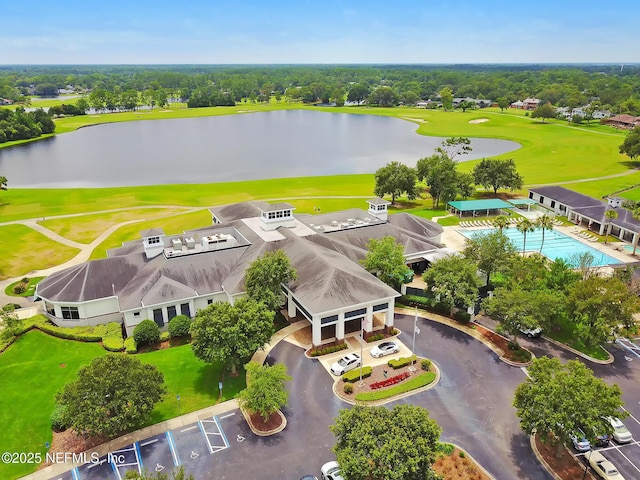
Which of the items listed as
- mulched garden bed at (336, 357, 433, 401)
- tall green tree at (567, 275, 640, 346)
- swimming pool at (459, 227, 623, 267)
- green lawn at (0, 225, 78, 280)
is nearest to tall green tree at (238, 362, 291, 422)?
mulched garden bed at (336, 357, 433, 401)

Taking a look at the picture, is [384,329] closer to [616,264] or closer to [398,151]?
[616,264]

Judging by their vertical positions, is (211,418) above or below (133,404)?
below

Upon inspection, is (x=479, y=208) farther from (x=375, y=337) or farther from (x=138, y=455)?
(x=138, y=455)

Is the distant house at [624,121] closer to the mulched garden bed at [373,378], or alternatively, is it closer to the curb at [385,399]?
the mulched garden bed at [373,378]

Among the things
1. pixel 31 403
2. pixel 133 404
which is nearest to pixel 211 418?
pixel 133 404

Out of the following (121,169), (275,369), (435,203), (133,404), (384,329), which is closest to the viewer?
(133,404)

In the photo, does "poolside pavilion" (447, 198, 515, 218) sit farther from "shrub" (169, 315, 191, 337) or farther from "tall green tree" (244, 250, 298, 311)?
"shrub" (169, 315, 191, 337)
